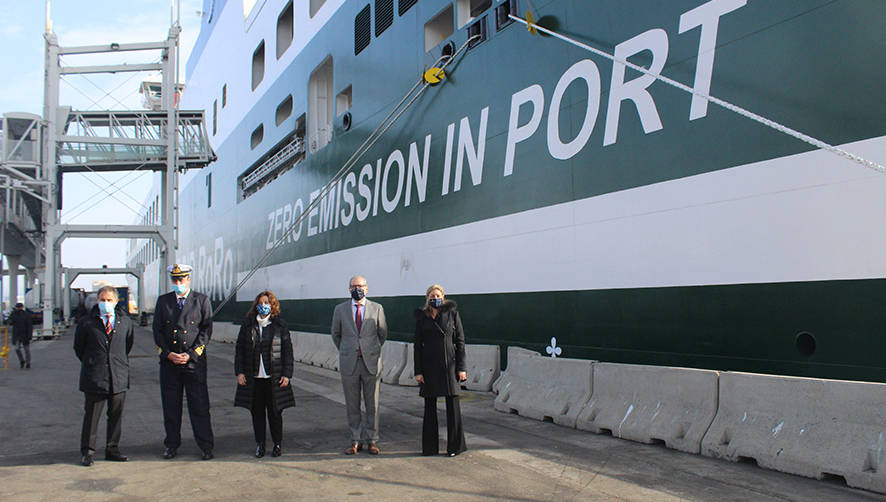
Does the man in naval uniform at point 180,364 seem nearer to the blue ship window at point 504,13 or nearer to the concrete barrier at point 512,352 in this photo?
the concrete barrier at point 512,352

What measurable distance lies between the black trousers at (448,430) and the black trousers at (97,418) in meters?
2.55

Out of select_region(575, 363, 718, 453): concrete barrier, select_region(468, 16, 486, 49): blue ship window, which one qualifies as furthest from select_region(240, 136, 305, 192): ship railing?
select_region(575, 363, 718, 453): concrete barrier

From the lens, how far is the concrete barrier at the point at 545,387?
A: 6477mm

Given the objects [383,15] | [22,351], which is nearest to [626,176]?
[383,15]

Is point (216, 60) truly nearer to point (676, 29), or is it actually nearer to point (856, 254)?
point (676, 29)

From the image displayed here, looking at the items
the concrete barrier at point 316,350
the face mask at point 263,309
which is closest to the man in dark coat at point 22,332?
the concrete barrier at point 316,350

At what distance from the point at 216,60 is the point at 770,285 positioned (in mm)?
26006

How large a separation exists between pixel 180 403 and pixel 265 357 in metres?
0.83

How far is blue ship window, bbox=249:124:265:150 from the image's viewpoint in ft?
65.2

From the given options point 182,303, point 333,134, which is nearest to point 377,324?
point 182,303

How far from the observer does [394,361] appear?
1041 cm

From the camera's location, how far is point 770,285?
5.20 metres

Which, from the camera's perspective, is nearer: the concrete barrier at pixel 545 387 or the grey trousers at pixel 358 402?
the grey trousers at pixel 358 402

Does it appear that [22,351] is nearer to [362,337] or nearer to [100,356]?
[100,356]
